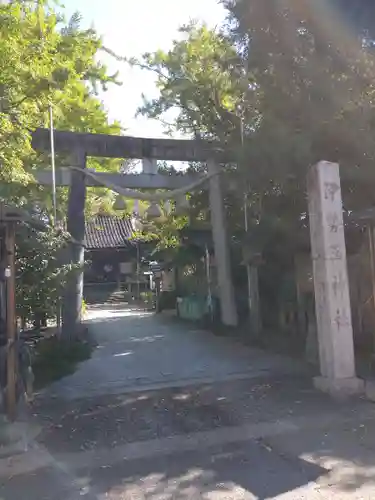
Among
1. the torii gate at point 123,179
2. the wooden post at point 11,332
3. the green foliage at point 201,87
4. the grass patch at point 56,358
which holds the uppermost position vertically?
the green foliage at point 201,87

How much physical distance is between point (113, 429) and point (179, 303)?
39.2 ft

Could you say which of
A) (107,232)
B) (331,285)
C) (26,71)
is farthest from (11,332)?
(107,232)

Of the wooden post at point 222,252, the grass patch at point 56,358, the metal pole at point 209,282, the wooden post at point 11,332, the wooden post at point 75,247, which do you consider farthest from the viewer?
the metal pole at point 209,282

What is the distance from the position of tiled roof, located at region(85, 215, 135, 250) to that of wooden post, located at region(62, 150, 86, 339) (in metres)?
19.8

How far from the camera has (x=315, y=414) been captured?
7234 millimetres

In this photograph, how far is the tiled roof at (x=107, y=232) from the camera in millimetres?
33812

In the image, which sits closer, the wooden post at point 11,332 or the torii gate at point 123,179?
the wooden post at point 11,332

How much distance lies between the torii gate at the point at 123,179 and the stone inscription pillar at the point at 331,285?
5371 millimetres

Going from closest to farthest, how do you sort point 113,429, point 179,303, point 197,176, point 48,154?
point 113,429, point 48,154, point 197,176, point 179,303

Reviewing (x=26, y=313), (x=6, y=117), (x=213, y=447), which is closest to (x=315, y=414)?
(x=213, y=447)

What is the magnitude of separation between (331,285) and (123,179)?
26.1 feet

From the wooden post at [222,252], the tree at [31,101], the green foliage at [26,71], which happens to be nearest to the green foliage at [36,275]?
the tree at [31,101]

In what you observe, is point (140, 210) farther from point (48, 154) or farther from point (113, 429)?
point (113, 429)

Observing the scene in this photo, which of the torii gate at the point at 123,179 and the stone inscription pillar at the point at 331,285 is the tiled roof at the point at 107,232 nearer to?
the torii gate at the point at 123,179
